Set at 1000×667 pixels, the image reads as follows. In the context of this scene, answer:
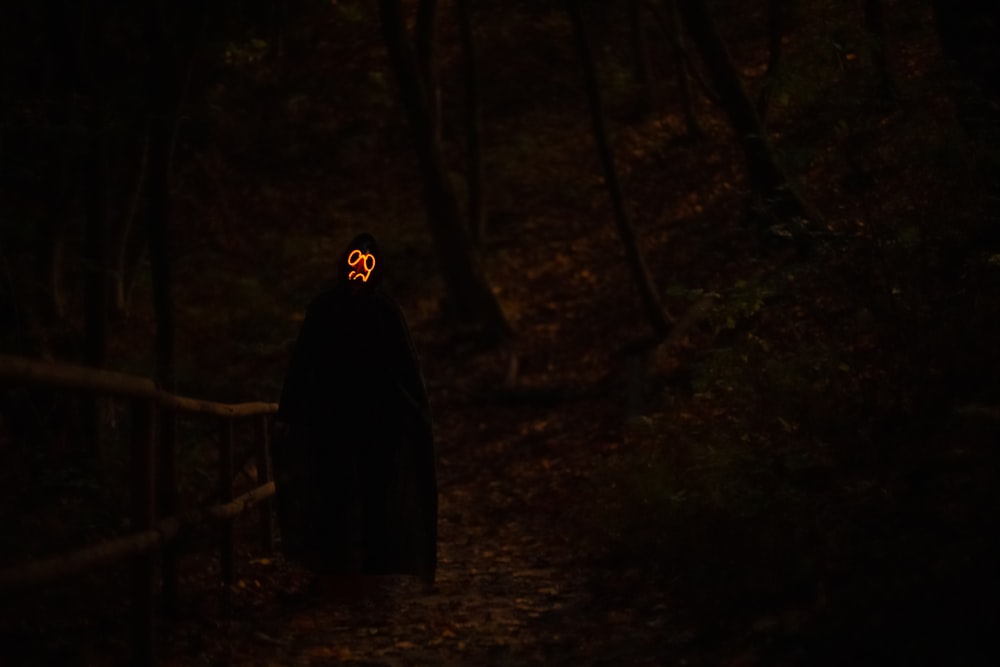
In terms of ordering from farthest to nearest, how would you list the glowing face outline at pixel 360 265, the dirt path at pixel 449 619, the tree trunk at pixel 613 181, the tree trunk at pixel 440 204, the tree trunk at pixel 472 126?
the tree trunk at pixel 472 126, the tree trunk at pixel 440 204, the tree trunk at pixel 613 181, the glowing face outline at pixel 360 265, the dirt path at pixel 449 619

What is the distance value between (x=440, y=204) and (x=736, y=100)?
551 cm

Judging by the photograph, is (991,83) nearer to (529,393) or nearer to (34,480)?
(34,480)

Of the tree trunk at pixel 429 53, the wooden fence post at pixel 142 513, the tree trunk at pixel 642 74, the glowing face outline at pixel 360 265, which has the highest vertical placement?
the tree trunk at pixel 642 74

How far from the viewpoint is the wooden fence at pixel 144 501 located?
408 cm

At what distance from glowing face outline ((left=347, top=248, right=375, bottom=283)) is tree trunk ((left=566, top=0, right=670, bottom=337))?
9.31 m

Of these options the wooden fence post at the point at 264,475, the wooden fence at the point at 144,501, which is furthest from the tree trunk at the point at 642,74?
the wooden fence at the point at 144,501

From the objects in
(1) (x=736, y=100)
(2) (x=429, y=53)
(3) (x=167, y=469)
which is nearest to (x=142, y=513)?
(3) (x=167, y=469)

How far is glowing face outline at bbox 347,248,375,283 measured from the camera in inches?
302

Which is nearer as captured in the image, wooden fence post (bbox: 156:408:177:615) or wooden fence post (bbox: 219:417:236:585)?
wooden fence post (bbox: 156:408:177:615)

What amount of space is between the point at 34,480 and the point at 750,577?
501 cm

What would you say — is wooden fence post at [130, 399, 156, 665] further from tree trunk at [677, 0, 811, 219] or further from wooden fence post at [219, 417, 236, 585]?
tree trunk at [677, 0, 811, 219]

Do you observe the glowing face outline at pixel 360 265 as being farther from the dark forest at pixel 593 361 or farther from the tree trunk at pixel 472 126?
the tree trunk at pixel 472 126

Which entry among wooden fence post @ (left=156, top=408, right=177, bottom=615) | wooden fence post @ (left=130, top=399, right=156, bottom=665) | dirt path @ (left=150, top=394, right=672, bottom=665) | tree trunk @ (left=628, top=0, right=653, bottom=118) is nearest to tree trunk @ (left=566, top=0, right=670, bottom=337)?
dirt path @ (left=150, top=394, right=672, bottom=665)

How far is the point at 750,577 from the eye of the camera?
21.5 ft
